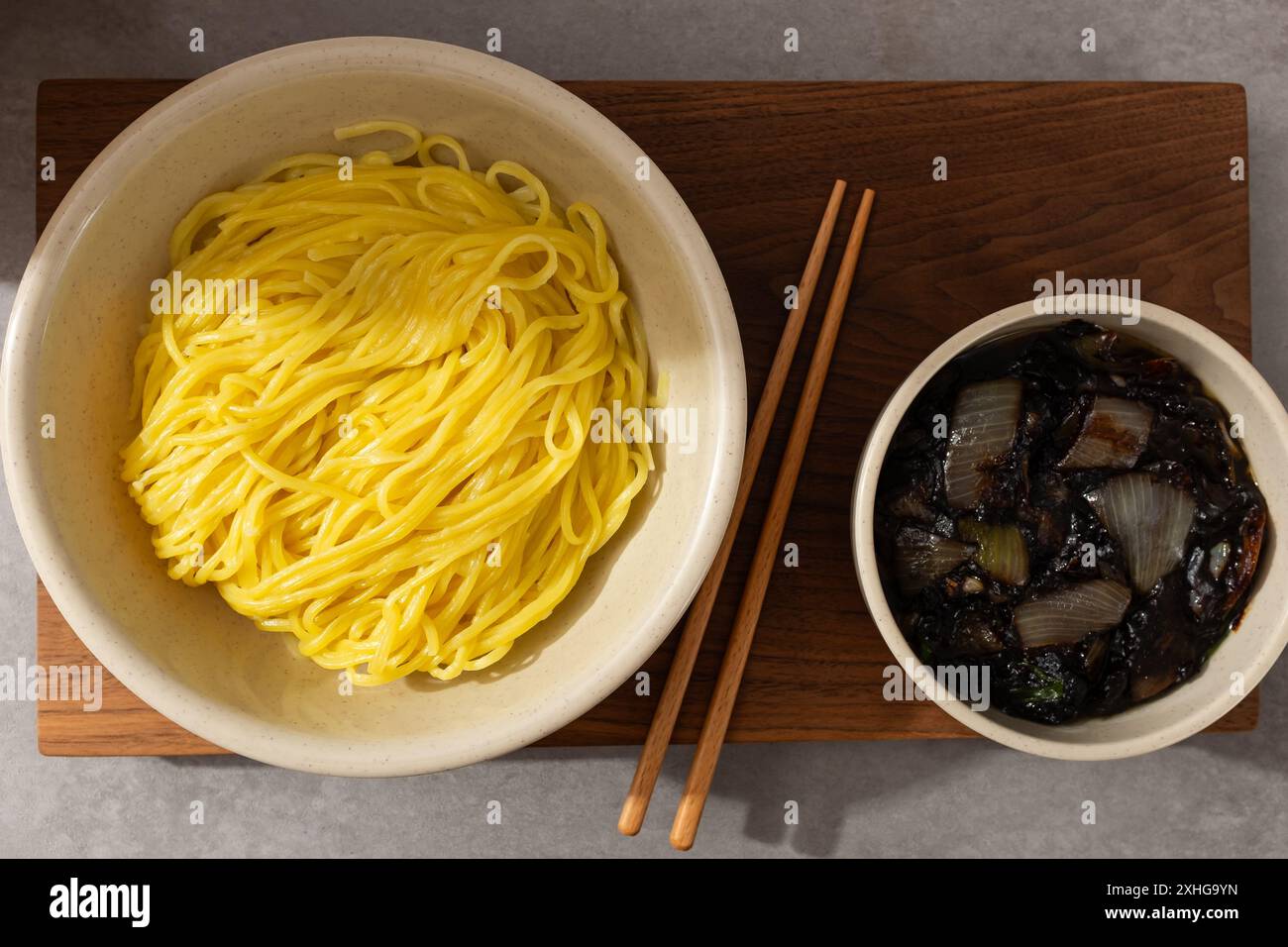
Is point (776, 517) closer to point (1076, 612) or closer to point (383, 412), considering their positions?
point (1076, 612)

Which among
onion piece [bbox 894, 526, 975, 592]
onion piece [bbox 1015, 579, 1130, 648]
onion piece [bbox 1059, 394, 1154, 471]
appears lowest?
onion piece [bbox 1015, 579, 1130, 648]

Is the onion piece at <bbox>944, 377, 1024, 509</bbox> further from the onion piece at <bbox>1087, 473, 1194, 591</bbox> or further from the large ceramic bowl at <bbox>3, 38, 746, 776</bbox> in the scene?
the large ceramic bowl at <bbox>3, 38, 746, 776</bbox>

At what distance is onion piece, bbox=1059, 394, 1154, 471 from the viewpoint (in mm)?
1871

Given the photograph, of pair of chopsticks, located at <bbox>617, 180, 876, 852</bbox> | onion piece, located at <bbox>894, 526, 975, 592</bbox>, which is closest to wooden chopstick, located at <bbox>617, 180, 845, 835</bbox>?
pair of chopsticks, located at <bbox>617, 180, 876, 852</bbox>

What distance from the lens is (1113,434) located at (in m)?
1.87

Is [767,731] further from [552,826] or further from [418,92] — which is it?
[418,92]

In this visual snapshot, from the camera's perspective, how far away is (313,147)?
6.32 ft

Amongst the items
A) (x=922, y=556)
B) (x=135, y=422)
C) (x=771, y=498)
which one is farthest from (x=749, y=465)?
(x=135, y=422)

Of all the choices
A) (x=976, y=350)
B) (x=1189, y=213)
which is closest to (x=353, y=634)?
(x=976, y=350)

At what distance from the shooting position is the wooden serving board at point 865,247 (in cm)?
210

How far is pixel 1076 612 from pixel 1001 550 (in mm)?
191

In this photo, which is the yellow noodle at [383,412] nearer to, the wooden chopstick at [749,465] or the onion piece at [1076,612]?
the wooden chopstick at [749,465]

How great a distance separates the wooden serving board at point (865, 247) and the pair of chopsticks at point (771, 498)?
0.12ft

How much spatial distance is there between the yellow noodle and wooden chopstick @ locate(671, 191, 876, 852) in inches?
13.5
